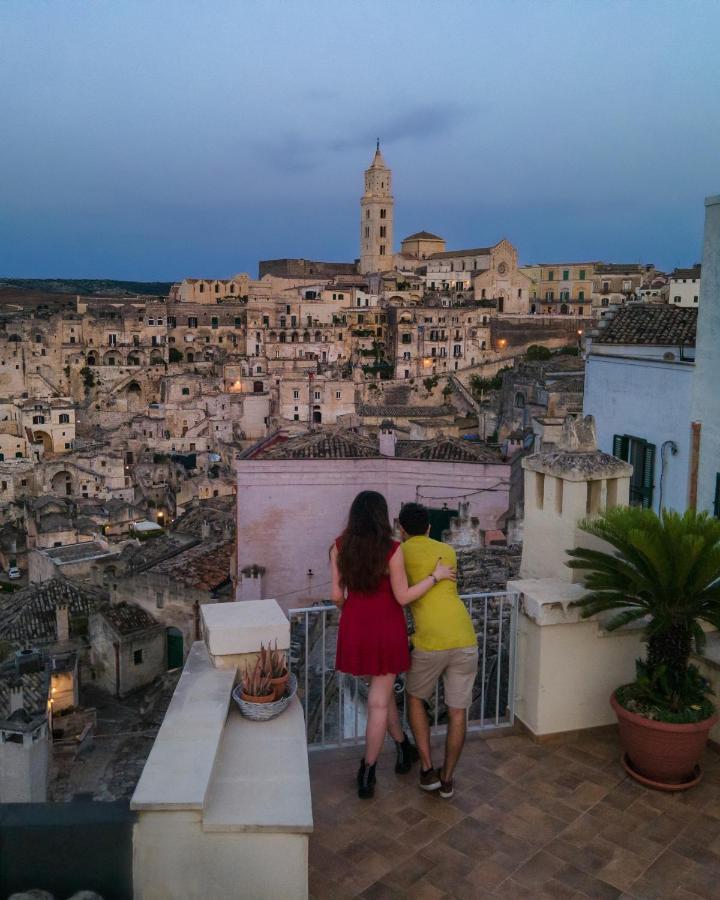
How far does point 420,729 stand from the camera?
4.42m

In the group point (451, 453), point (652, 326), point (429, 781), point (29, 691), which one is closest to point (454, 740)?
point (429, 781)

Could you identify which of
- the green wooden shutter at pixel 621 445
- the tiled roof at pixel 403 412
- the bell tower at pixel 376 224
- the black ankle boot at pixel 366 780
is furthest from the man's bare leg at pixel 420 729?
the bell tower at pixel 376 224

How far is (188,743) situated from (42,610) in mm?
20969

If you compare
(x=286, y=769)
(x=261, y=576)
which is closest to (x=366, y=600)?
(x=286, y=769)

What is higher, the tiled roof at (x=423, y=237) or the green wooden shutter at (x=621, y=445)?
the tiled roof at (x=423, y=237)

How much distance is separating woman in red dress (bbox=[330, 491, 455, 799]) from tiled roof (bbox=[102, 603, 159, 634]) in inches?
647

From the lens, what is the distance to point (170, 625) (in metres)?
20.3

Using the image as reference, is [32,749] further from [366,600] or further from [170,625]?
[366,600]

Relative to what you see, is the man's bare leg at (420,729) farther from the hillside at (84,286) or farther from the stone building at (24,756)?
the hillside at (84,286)

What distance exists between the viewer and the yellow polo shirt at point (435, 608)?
4.30 metres

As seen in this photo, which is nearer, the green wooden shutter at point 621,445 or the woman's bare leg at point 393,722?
the woman's bare leg at point 393,722

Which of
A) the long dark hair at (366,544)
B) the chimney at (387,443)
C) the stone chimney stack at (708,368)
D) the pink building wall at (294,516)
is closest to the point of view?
the long dark hair at (366,544)

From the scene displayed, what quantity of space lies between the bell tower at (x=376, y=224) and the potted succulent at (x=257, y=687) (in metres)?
89.1

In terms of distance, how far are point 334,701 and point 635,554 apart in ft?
15.9
